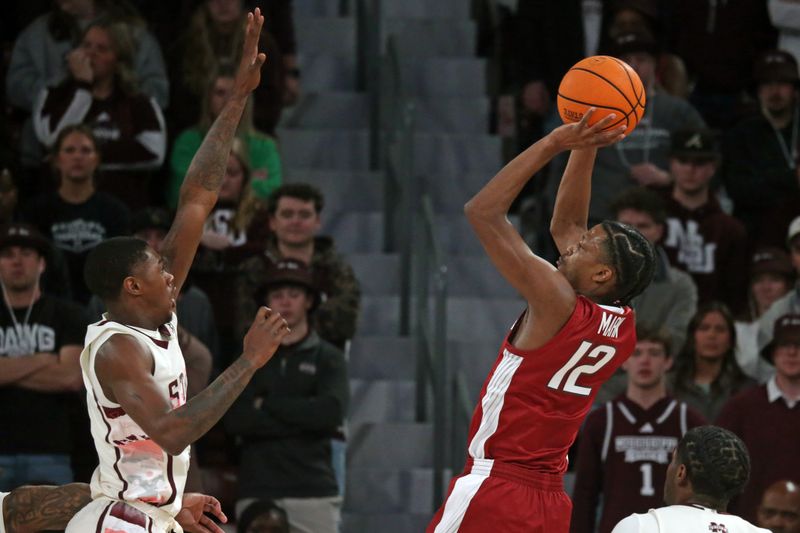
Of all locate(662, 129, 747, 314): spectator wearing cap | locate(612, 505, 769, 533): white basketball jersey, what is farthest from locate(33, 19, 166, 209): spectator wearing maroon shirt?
locate(612, 505, 769, 533): white basketball jersey

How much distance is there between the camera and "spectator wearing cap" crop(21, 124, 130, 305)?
10.8m

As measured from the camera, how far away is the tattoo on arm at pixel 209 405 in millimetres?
5832

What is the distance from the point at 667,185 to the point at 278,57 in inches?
119

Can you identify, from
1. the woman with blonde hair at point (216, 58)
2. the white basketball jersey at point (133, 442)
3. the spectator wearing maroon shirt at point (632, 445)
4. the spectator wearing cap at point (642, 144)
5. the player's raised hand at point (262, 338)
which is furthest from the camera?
the woman with blonde hair at point (216, 58)

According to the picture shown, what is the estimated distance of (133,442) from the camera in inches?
245

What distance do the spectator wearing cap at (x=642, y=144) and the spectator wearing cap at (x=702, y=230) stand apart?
0.28 m

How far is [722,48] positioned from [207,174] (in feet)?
24.4

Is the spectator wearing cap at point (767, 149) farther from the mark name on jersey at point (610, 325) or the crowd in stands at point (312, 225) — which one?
the mark name on jersey at point (610, 325)

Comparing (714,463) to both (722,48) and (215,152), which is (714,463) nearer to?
(215,152)

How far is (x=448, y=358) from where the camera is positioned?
11.3 meters

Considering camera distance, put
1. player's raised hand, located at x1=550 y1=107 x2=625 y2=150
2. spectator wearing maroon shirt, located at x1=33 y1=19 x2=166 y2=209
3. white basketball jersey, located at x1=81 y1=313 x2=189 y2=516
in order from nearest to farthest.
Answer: white basketball jersey, located at x1=81 y1=313 x2=189 y2=516 < player's raised hand, located at x1=550 y1=107 x2=625 y2=150 < spectator wearing maroon shirt, located at x1=33 y1=19 x2=166 y2=209

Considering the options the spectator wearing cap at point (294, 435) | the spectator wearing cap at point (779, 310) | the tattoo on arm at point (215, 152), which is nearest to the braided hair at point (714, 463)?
the tattoo on arm at point (215, 152)

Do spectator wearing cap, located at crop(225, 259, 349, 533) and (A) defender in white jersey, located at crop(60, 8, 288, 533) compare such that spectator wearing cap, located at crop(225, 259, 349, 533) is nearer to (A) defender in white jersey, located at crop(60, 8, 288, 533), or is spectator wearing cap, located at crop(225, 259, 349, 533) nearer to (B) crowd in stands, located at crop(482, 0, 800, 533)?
(B) crowd in stands, located at crop(482, 0, 800, 533)

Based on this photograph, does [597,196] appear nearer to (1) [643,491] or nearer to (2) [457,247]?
(2) [457,247]
